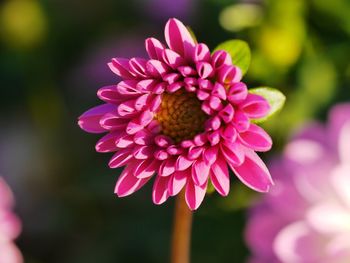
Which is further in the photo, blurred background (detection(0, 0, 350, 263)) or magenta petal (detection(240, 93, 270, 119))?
blurred background (detection(0, 0, 350, 263))

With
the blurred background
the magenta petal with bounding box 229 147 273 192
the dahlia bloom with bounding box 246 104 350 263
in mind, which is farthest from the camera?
the blurred background

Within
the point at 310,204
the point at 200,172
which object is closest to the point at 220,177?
the point at 200,172

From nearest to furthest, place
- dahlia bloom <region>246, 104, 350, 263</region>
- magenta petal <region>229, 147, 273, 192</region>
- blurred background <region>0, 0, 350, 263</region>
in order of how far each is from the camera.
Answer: magenta petal <region>229, 147, 273, 192</region>
dahlia bloom <region>246, 104, 350, 263</region>
blurred background <region>0, 0, 350, 263</region>

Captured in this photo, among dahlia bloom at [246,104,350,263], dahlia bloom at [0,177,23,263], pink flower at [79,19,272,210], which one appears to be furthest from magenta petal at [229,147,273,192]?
dahlia bloom at [0,177,23,263]

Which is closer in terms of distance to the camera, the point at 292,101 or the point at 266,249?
the point at 266,249

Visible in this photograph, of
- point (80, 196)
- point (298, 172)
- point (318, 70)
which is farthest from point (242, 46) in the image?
point (80, 196)

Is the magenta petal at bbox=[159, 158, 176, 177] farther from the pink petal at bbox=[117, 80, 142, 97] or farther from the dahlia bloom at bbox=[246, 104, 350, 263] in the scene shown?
the dahlia bloom at bbox=[246, 104, 350, 263]

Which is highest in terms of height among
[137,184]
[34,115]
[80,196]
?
[34,115]

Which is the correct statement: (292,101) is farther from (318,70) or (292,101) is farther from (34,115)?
(34,115)
